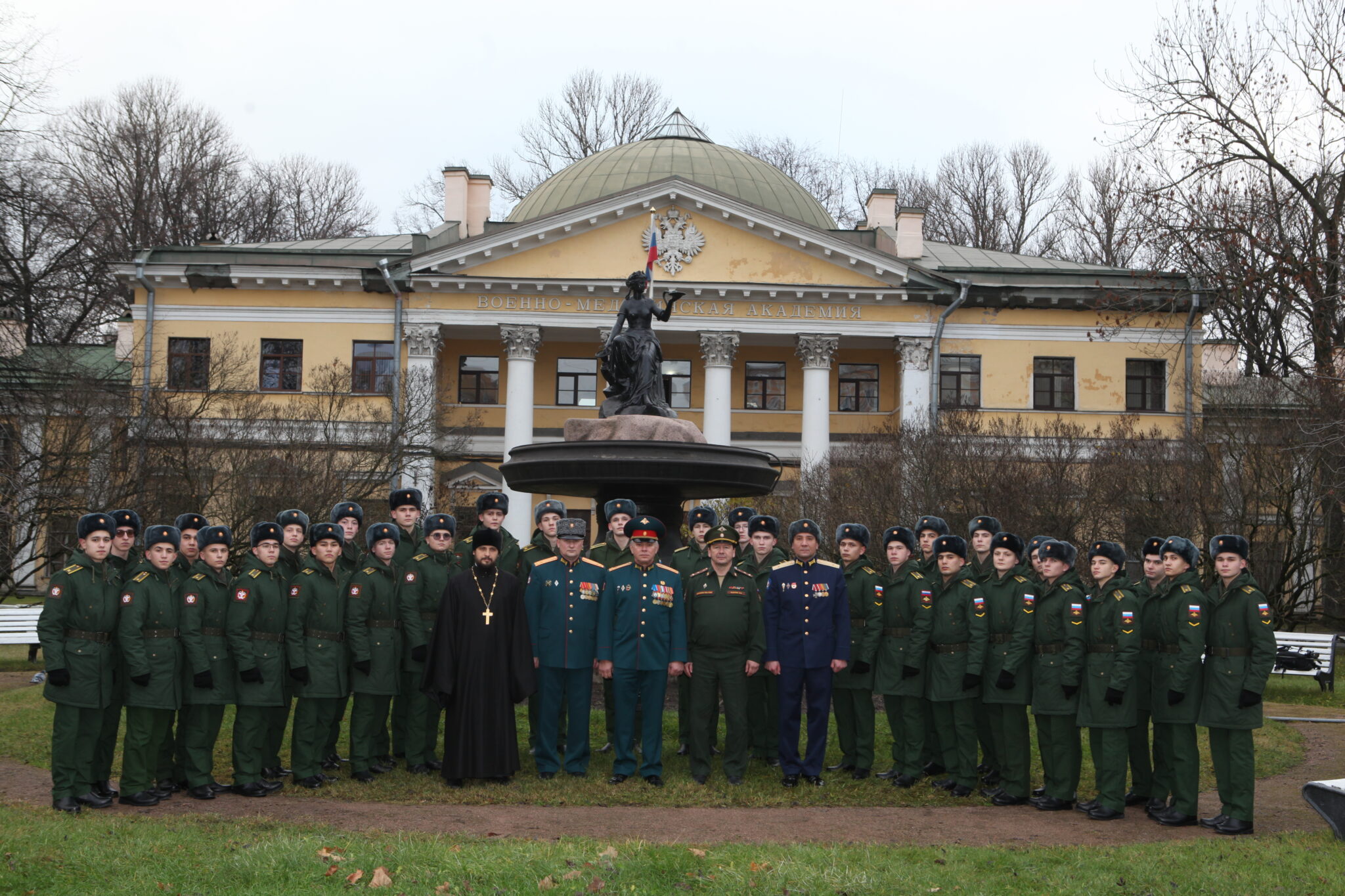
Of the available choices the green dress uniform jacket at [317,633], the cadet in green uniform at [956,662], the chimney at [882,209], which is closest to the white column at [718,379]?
the chimney at [882,209]

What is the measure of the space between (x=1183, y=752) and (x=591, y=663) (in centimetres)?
414

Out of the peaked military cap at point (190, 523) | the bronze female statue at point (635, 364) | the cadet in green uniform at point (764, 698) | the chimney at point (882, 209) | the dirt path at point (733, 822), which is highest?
the chimney at point (882, 209)

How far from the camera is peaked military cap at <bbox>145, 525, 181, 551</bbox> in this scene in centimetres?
888

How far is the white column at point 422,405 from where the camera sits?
30.4m

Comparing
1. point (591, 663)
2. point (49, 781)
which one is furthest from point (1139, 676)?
point (49, 781)

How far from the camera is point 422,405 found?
3123cm

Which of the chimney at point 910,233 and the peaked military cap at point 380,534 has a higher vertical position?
the chimney at point 910,233

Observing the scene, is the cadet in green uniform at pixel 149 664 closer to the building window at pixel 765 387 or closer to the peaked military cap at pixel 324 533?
the peaked military cap at pixel 324 533

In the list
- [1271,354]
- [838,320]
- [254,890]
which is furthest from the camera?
[838,320]

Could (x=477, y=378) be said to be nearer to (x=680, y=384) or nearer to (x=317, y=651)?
(x=680, y=384)

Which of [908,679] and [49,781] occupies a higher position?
[908,679]

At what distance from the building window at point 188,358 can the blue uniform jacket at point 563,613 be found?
1048 inches

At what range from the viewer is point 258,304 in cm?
3750

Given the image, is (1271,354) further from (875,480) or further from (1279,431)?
(875,480)
